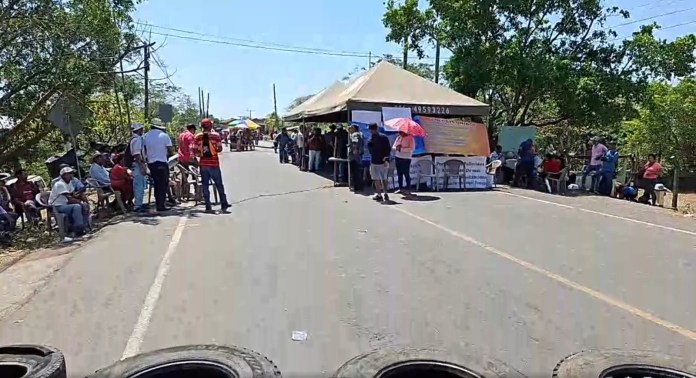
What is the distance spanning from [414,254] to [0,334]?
482 cm

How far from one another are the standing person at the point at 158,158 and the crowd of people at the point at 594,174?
32.4ft

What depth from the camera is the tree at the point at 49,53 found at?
12.5m

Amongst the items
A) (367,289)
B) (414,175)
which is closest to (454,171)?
(414,175)

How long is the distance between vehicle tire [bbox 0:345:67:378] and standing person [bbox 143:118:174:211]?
8175 millimetres

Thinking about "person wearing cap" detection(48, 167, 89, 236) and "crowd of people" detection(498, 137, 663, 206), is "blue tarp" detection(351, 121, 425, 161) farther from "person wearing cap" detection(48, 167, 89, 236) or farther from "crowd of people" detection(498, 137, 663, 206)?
"person wearing cap" detection(48, 167, 89, 236)

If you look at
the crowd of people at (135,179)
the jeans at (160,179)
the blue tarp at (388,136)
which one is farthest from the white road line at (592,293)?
the blue tarp at (388,136)

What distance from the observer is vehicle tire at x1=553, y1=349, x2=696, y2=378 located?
329 centimetres

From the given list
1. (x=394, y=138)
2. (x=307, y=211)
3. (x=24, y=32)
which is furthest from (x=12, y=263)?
(x=394, y=138)

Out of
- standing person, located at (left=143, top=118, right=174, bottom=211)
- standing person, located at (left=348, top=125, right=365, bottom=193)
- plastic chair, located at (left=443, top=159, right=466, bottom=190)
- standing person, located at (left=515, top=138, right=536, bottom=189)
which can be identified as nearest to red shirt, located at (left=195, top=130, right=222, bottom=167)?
standing person, located at (left=143, top=118, right=174, bottom=211)

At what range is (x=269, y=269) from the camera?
702cm

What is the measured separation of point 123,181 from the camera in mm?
11898

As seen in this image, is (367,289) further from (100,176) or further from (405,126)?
(405,126)

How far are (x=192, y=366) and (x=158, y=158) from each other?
871 cm

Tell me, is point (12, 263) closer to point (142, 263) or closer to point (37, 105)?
point (142, 263)
